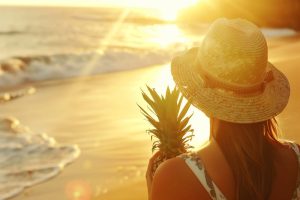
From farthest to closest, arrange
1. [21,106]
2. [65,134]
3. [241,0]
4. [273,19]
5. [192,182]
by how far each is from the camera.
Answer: [241,0] → [273,19] → [21,106] → [65,134] → [192,182]

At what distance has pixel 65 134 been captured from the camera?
355 inches

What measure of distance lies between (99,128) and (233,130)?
709 centimetres

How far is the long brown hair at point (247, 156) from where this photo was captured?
2166 mm

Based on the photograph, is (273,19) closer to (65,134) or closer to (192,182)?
(65,134)

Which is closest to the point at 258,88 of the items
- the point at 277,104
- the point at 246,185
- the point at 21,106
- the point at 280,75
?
the point at 277,104

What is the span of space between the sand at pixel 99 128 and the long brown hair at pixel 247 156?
359 cm

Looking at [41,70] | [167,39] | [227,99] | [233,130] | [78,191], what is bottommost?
[78,191]

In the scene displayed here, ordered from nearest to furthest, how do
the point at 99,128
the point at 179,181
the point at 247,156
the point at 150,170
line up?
1. the point at 179,181
2. the point at 247,156
3. the point at 150,170
4. the point at 99,128

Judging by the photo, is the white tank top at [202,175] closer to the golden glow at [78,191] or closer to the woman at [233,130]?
the woman at [233,130]

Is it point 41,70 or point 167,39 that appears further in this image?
point 167,39

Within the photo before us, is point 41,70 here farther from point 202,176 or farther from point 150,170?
point 202,176

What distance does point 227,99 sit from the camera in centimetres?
223

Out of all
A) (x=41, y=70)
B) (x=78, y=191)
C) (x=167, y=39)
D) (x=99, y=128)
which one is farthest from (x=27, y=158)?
(x=167, y=39)

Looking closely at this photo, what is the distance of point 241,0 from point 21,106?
48388mm
